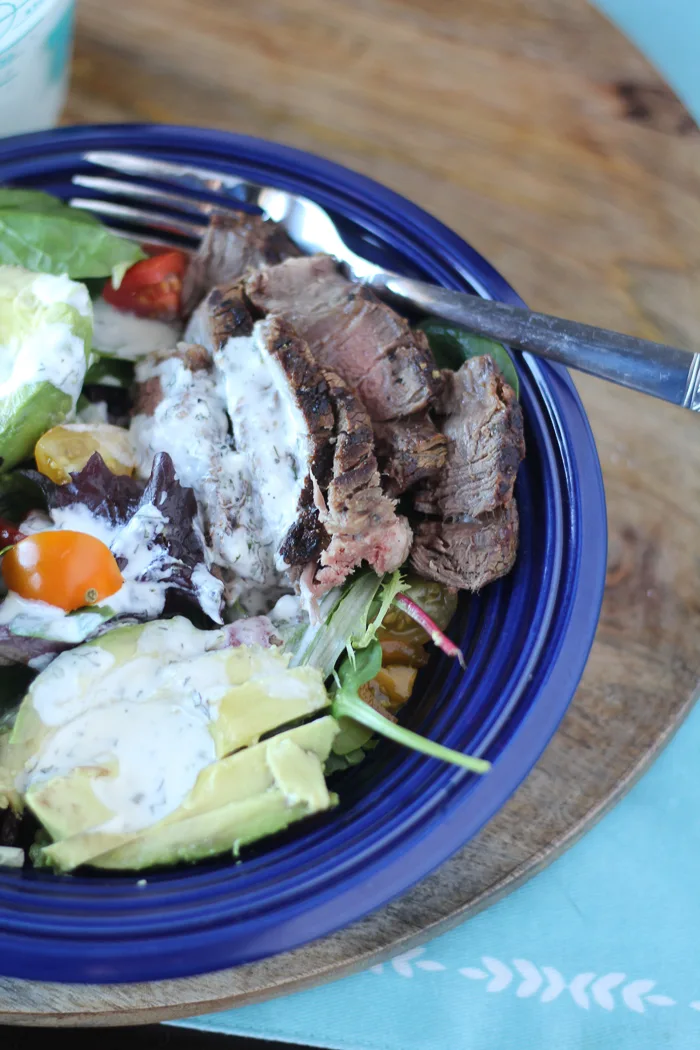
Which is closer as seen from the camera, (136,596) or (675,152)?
(136,596)

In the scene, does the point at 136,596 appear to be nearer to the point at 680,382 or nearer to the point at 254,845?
the point at 254,845

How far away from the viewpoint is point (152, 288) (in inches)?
99.4

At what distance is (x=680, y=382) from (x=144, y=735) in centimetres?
135

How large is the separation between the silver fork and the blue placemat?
1117mm

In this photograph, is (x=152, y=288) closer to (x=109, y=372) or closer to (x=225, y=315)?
(x=109, y=372)

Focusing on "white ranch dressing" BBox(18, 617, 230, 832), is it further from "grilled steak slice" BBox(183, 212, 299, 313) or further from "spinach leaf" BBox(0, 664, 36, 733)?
"grilled steak slice" BBox(183, 212, 299, 313)

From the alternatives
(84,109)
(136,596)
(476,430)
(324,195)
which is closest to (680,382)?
(476,430)

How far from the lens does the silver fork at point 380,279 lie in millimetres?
1998

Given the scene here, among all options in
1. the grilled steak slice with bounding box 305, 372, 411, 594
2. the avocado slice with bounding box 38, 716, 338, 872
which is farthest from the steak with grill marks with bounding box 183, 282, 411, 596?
the avocado slice with bounding box 38, 716, 338, 872

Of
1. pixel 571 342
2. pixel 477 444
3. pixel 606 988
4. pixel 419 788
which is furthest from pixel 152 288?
pixel 606 988

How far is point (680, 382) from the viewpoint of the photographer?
6.41ft

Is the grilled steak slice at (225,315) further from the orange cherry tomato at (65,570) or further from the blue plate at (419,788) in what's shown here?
the orange cherry tomato at (65,570)

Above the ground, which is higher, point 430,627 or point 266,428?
point 266,428

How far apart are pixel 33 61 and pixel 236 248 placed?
0.77m
